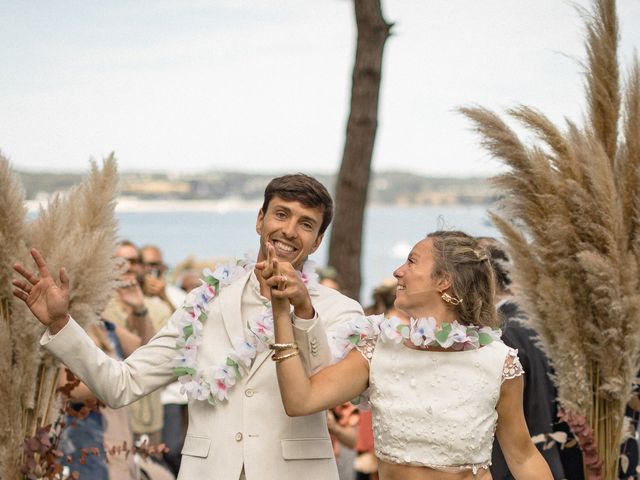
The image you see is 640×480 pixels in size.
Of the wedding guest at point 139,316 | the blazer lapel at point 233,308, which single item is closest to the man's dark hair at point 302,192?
the blazer lapel at point 233,308

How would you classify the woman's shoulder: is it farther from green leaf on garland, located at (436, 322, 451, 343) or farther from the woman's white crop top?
green leaf on garland, located at (436, 322, 451, 343)

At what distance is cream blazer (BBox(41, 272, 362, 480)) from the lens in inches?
145

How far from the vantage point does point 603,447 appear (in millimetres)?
4504

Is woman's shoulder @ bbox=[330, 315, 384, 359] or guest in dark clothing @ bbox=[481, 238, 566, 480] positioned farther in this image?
guest in dark clothing @ bbox=[481, 238, 566, 480]

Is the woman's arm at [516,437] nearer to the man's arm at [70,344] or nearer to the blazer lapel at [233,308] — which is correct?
the blazer lapel at [233,308]

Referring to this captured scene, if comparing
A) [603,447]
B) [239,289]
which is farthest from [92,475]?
[603,447]

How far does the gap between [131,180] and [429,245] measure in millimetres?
1871

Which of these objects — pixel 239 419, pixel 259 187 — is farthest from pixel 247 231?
pixel 239 419

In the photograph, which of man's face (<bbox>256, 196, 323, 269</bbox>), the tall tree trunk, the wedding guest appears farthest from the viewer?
the tall tree trunk

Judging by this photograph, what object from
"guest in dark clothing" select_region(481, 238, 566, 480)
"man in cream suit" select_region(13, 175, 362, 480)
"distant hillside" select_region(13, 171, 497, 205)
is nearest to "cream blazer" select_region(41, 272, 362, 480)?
"man in cream suit" select_region(13, 175, 362, 480)

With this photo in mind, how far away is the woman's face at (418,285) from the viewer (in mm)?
3529

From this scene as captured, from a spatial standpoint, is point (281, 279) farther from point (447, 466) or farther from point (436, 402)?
point (447, 466)

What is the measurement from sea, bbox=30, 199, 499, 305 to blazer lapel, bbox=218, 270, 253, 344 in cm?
18

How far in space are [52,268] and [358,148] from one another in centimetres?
597
